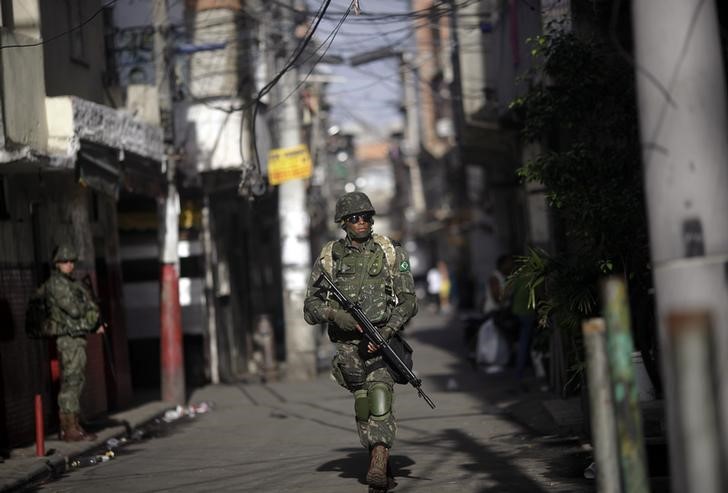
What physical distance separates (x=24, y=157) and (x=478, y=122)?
12552 mm

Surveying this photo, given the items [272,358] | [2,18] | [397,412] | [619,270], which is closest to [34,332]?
[2,18]

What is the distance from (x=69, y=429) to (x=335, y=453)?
3.41m

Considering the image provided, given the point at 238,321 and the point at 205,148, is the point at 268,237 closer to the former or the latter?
the point at 238,321

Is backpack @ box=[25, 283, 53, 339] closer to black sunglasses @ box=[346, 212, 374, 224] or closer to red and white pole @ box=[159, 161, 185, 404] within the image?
red and white pole @ box=[159, 161, 185, 404]

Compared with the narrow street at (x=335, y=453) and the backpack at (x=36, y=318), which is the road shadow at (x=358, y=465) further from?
the backpack at (x=36, y=318)

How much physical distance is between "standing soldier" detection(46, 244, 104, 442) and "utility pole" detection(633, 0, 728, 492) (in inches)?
337

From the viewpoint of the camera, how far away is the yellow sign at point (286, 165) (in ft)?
65.9

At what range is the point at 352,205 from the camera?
8.66 meters

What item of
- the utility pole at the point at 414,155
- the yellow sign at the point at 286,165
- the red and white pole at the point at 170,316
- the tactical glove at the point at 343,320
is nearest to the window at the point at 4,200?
the red and white pole at the point at 170,316

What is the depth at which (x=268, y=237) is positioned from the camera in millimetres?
31375

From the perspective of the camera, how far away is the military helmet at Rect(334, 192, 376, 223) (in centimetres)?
864

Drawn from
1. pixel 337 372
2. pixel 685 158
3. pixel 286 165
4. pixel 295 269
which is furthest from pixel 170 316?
pixel 685 158

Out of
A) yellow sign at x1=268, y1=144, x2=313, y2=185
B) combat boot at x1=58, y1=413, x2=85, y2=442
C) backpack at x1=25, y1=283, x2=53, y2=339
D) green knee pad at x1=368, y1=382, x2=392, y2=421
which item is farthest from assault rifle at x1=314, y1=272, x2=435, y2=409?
yellow sign at x1=268, y1=144, x2=313, y2=185

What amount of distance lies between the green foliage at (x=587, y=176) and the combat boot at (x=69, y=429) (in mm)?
5351
